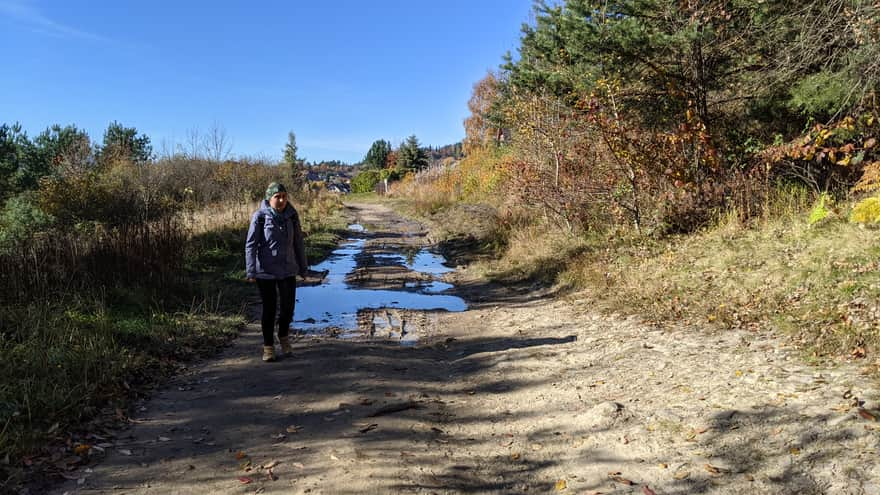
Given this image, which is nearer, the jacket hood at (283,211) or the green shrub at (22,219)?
the jacket hood at (283,211)

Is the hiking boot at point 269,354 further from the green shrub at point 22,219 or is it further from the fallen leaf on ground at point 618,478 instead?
the green shrub at point 22,219

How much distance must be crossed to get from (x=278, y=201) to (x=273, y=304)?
1.19m

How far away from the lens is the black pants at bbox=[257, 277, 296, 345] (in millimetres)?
6363

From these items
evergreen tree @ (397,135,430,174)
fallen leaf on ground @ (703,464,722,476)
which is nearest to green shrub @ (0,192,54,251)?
fallen leaf on ground @ (703,464,722,476)

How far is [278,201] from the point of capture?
6.41 meters

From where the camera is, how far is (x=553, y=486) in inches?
144

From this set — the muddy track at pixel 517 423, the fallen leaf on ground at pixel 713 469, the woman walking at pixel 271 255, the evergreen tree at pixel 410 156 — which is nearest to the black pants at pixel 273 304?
the woman walking at pixel 271 255

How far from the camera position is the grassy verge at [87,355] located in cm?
412

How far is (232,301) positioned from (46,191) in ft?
37.8

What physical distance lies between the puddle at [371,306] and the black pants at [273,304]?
1150 mm

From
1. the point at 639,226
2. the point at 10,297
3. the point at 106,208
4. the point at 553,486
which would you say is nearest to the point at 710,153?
the point at 639,226

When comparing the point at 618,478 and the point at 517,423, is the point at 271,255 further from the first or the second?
the point at 618,478

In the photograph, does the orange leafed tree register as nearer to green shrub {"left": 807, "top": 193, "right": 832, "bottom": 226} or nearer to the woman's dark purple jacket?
green shrub {"left": 807, "top": 193, "right": 832, "bottom": 226}

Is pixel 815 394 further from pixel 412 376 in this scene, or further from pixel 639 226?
pixel 639 226
